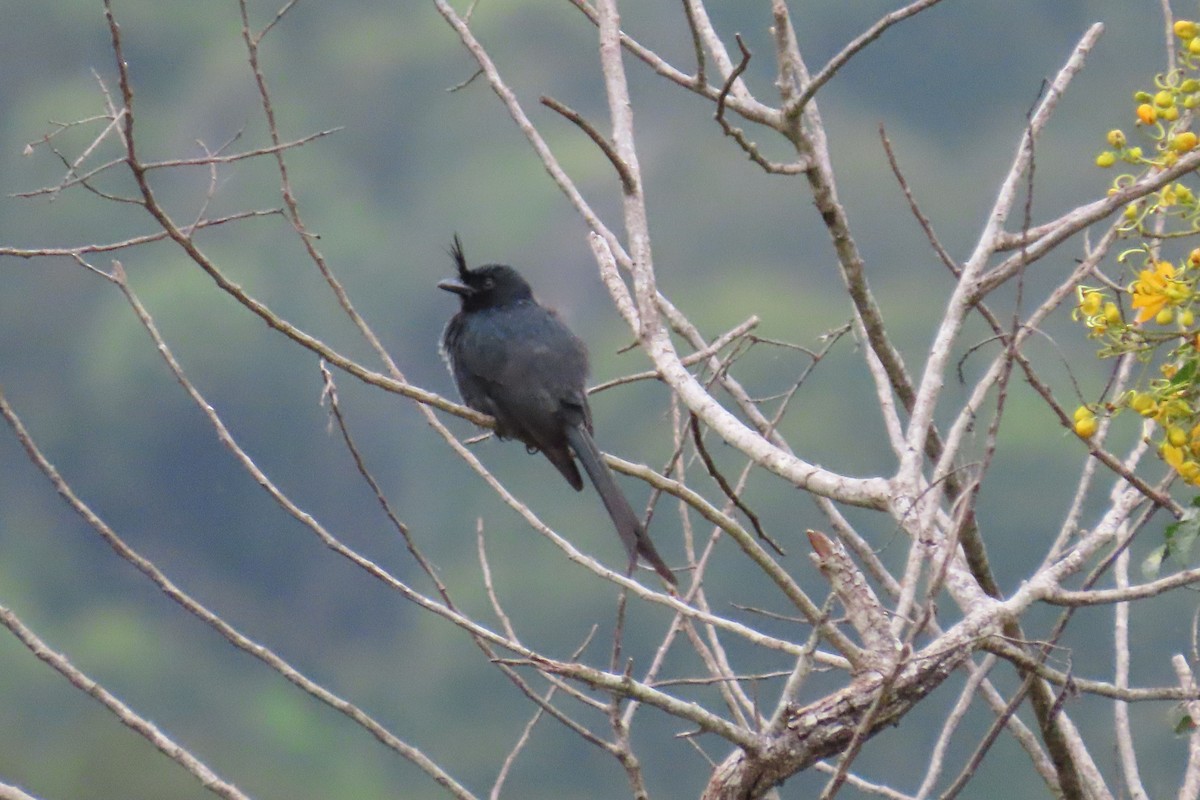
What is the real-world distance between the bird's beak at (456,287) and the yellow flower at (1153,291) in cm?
389

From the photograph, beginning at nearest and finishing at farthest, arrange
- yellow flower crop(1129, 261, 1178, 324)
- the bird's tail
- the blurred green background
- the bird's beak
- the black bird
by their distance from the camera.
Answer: yellow flower crop(1129, 261, 1178, 324)
the bird's tail
the black bird
the bird's beak
the blurred green background

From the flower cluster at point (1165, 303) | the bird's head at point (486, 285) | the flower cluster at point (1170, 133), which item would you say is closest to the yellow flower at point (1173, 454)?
the flower cluster at point (1165, 303)

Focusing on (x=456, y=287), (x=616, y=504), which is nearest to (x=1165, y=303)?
(x=616, y=504)

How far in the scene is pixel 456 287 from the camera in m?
6.19

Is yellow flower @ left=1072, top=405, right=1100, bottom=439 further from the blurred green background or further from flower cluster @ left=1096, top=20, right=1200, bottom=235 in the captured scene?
the blurred green background

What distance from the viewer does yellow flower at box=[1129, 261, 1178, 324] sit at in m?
2.50

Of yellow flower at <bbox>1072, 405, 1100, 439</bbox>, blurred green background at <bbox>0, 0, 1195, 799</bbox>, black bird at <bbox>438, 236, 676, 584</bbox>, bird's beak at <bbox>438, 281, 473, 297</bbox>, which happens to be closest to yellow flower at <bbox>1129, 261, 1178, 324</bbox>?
yellow flower at <bbox>1072, 405, 1100, 439</bbox>

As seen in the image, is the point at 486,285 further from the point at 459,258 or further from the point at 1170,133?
the point at 1170,133

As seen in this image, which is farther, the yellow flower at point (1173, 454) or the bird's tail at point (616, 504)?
the bird's tail at point (616, 504)

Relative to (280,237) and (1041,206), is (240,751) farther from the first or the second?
(1041,206)

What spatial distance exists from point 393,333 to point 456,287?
63.5 feet

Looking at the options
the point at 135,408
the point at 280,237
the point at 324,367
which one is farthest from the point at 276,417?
the point at 324,367

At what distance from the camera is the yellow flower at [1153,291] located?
8.19ft

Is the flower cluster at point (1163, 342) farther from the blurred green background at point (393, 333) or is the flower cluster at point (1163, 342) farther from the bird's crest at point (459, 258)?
the blurred green background at point (393, 333)
